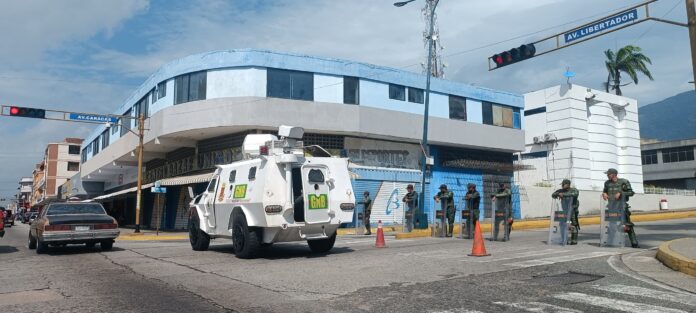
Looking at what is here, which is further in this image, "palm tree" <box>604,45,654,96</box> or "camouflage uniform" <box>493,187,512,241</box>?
"palm tree" <box>604,45,654,96</box>

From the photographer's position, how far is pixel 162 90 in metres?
29.6

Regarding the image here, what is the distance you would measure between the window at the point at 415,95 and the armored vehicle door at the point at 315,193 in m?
20.6

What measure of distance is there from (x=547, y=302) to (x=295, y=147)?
708cm

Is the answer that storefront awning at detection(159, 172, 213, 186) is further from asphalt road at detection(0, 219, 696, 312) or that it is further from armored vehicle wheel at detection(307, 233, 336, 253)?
armored vehicle wheel at detection(307, 233, 336, 253)

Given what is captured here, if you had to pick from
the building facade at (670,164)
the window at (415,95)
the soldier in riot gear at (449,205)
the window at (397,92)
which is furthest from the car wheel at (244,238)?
the building facade at (670,164)

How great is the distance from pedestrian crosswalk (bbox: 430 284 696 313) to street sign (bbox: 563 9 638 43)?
10865mm

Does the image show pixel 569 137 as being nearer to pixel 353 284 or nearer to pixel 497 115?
pixel 497 115

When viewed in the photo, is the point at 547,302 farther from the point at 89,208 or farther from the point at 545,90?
the point at 545,90

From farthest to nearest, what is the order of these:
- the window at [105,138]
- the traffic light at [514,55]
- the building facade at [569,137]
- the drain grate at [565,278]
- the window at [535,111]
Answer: the window at [105,138], the window at [535,111], the building facade at [569,137], the traffic light at [514,55], the drain grate at [565,278]

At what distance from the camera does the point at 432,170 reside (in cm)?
3347

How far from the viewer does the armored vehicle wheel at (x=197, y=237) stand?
1369 cm

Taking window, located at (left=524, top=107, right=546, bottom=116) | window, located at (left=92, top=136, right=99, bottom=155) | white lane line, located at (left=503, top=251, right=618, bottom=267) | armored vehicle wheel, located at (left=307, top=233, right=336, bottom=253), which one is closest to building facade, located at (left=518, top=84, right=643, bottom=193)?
window, located at (left=524, top=107, right=546, bottom=116)

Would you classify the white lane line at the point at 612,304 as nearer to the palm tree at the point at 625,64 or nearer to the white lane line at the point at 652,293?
the white lane line at the point at 652,293

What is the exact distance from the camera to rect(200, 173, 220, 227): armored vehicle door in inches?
521
